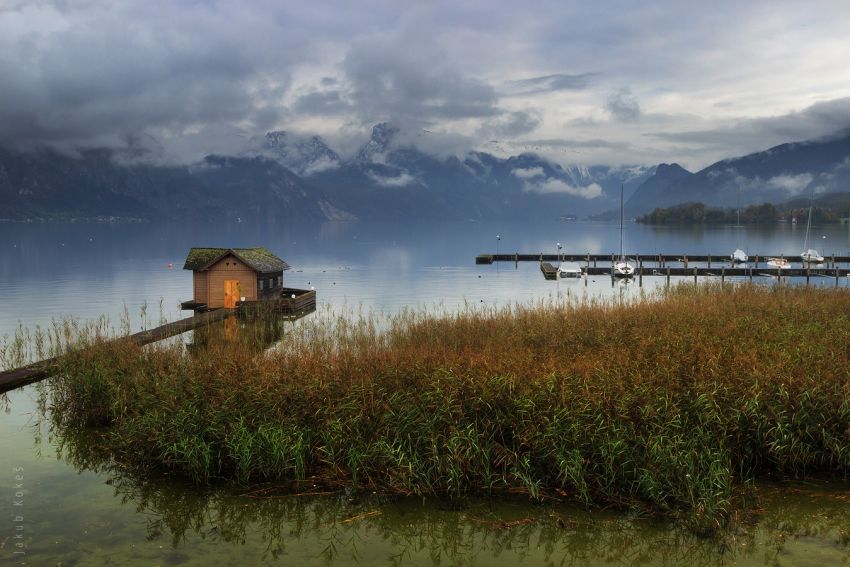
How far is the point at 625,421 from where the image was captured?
16.9 meters

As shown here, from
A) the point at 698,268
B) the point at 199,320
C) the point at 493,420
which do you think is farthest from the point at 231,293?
the point at 698,268

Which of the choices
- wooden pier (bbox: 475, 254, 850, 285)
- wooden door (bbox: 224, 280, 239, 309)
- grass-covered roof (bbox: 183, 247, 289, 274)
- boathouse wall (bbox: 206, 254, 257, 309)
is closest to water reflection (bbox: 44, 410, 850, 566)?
boathouse wall (bbox: 206, 254, 257, 309)

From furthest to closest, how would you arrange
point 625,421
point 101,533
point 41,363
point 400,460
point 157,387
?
1. point 41,363
2. point 157,387
3. point 625,421
4. point 400,460
5. point 101,533

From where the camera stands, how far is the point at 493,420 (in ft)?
56.3

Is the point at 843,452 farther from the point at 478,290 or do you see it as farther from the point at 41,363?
the point at 478,290

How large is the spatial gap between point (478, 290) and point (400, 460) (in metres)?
60.3

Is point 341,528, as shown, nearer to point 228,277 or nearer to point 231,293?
point 231,293

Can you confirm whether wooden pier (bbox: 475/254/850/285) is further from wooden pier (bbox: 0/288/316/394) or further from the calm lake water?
the calm lake water

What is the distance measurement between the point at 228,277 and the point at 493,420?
35.5 meters

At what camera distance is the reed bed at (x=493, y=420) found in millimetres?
15828

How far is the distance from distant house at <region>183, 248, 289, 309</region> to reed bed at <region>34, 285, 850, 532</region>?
26.3 m

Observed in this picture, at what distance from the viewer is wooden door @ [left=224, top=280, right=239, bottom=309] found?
48688 mm

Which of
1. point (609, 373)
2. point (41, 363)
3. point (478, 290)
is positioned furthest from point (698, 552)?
point (478, 290)

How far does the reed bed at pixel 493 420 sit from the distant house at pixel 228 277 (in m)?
26.3
